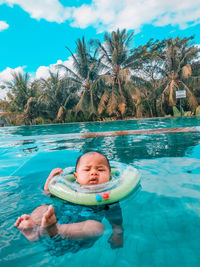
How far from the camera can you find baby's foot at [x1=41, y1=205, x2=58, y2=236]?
142cm

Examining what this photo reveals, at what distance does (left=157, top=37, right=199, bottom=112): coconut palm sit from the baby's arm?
1480 cm

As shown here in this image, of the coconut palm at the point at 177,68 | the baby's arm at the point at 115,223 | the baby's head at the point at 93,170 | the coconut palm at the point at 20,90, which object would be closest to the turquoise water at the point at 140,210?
the baby's arm at the point at 115,223

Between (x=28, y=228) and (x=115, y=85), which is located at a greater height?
(x=115, y=85)

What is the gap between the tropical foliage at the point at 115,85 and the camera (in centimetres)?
1557

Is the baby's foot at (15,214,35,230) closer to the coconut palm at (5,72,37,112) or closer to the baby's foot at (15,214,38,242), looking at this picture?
the baby's foot at (15,214,38,242)

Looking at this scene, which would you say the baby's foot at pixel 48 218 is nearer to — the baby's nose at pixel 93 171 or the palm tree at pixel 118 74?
the baby's nose at pixel 93 171

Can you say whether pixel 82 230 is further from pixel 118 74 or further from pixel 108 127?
pixel 118 74

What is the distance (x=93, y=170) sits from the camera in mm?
1996

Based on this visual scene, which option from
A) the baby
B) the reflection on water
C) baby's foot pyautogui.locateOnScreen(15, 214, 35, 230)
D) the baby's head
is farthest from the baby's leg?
the reflection on water

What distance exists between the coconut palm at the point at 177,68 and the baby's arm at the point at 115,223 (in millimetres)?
14800

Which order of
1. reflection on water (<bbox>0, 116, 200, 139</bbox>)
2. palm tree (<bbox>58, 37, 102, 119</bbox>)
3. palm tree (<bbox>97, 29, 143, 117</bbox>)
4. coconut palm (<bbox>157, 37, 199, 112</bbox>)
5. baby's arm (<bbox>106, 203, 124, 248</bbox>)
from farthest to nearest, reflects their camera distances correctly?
palm tree (<bbox>58, 37, 102, 119</bbox>)
coconut palm (<bbox>157, 37, 199, 112</bbox>)
palm tree (<bbox>97, 29, 143, 117</bbox>)
reflection on water (<bbox>0, 116, 200, 139</bbox>)
baby's arm (<bbox>106, 203, 124, 248</bbox>)

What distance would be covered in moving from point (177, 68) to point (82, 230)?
56.6 feet

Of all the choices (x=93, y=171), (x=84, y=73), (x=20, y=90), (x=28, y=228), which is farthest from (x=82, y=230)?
(x=20, y=90)

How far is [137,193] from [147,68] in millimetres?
19367
